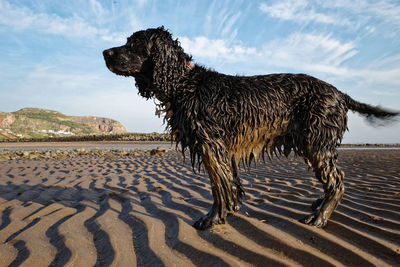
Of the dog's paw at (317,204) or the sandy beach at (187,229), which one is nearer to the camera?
the sandy beach at (187,229)

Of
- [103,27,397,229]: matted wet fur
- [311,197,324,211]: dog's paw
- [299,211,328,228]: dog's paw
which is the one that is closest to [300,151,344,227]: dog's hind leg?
[103,27,397,229]: matted wet fur

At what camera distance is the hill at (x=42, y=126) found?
39.7 meters

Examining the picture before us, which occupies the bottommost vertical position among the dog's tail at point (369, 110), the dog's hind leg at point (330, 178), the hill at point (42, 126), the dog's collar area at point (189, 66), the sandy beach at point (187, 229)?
the sandy beach at point (187, 229)

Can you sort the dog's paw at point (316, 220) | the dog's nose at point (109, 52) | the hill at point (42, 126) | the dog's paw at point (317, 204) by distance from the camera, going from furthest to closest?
the hill at point (42, 126) < the dog's paw at point (317, 204) < the dog's nose at point (109, 52) < the dog's paw at point (316, 220)

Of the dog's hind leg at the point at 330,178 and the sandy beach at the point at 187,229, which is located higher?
the dog's hind leg at the point at 330,178

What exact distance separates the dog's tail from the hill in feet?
135

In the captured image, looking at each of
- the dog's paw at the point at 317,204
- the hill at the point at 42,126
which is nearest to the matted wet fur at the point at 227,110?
the dog's paw at the point at 317,204

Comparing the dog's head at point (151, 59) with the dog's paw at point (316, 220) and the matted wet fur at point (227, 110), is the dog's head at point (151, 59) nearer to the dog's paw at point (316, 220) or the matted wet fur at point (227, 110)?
the matted wet fur at point (227, 110)

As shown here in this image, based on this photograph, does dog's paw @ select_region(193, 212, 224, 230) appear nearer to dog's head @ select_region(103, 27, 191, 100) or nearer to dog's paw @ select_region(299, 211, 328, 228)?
dog's paw @ select_region(299, 211, 328, 228)

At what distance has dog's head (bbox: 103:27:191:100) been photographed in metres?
2.75

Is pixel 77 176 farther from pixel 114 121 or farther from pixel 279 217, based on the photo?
pixel 114 121

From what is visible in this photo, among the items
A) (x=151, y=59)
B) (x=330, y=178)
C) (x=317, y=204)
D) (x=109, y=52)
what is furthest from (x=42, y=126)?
(x=330, y=178)

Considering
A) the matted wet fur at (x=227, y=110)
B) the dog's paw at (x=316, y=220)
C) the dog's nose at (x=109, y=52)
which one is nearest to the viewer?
the dog's paw at (x=316, y=220)

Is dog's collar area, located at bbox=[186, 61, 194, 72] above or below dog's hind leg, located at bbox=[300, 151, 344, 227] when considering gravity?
above
